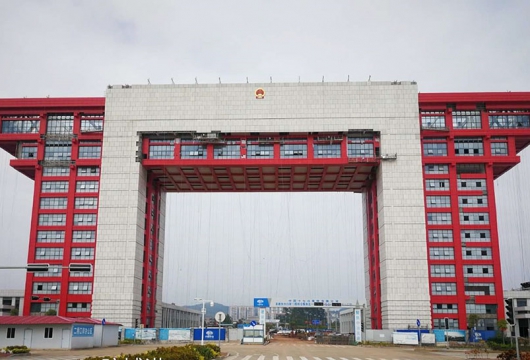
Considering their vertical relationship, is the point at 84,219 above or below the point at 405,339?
above

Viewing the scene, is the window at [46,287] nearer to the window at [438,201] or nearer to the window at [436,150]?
the window at [438,201]

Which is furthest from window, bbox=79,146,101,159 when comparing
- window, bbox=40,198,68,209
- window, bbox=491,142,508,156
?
window, bbox=491,142,508,156

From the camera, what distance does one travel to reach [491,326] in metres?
69.4

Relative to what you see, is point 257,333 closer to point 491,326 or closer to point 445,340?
point 445,340

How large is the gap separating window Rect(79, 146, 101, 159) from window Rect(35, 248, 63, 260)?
1295 centimetres

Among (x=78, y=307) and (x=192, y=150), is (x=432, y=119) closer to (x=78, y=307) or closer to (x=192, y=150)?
(x=192, y=150)

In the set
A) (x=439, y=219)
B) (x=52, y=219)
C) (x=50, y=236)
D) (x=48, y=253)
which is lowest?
(x=48, y=253)

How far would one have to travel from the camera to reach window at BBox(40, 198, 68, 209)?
74.1m

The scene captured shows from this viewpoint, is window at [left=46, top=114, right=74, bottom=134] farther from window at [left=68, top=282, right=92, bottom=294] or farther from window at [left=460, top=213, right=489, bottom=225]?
window at [left=460, top=213, right=489, bottom=225]

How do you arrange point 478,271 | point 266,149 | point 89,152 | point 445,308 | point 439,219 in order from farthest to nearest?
point 89,152, point 266,149, point 439,219, point 478,271, point 445,308

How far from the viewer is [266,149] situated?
7412cm

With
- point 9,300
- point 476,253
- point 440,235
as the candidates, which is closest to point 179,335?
point 440,235

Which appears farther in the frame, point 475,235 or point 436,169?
point 436,169

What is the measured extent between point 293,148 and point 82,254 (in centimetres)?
3096
